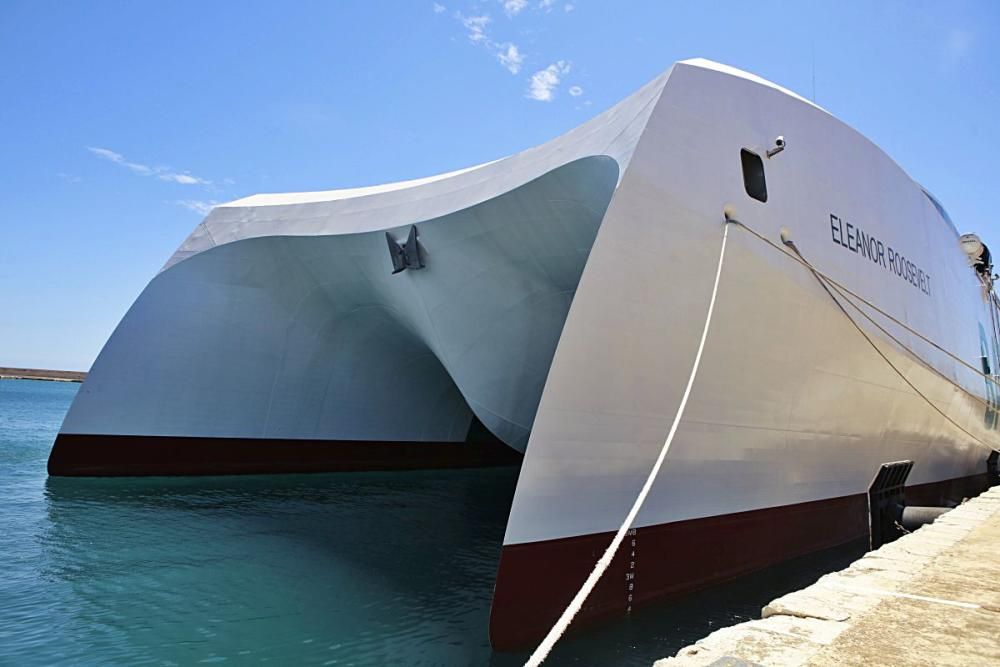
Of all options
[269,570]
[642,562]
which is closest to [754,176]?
[642,562]

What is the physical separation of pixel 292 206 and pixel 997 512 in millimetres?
10630

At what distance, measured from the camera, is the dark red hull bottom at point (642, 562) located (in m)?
5.01

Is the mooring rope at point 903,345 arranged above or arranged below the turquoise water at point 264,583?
above

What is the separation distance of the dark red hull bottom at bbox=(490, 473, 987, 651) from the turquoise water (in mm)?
181

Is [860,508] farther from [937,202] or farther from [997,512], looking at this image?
[937,202]

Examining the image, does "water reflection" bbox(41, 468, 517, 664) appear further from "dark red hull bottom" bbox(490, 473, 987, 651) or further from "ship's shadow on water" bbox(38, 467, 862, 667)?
"dark red hull bottom" bbox(490, 473, 987, 651)

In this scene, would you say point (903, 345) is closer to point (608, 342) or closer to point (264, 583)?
point (608, 342)

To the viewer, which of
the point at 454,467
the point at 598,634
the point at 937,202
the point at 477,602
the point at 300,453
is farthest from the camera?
the point at 454,467

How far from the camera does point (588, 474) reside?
17.6 feet

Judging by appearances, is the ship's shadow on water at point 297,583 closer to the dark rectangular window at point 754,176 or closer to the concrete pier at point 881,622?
the concrete pier at point 881,622

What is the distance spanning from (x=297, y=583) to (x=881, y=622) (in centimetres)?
→ 567

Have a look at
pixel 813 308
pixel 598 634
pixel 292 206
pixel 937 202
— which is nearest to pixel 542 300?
pixel 813 308

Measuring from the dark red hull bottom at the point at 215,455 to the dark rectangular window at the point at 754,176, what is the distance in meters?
10.8

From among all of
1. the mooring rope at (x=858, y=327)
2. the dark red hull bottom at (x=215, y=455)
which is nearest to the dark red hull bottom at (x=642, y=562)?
the mooring rope at (x=858, y=327)
